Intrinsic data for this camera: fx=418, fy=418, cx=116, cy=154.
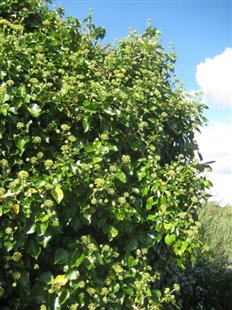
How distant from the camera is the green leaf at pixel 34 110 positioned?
288 cm

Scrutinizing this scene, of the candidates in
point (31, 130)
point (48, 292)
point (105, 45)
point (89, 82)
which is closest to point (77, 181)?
point (31, 130)

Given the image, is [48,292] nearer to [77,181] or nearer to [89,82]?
[77,181]

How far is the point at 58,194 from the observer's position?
2.64 meters

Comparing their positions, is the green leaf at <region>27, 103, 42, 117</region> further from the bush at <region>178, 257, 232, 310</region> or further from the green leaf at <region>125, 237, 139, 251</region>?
the bush at <region>178, 257, 232, 310</region>

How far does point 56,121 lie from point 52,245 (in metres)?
0.91

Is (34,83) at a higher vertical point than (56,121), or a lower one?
higher

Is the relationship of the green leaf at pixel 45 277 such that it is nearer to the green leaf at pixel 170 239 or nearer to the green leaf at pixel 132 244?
the green leaf at pixel 132 244

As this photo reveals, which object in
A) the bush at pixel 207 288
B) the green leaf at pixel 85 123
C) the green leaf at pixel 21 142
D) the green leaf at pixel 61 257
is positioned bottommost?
the bush at pixel 207 288

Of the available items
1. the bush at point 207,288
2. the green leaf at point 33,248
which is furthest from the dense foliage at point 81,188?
the bush at point 207,288

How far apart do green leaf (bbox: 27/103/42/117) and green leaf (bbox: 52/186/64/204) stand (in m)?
0.56

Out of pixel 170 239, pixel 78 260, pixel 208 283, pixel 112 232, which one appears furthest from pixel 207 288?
pixel 78 260

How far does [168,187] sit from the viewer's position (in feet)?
10.8

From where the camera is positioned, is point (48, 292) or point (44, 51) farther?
point (44, 51)

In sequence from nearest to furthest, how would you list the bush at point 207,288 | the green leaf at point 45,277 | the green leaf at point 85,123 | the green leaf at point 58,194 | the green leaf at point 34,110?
the green leaf at point 58,194
the green leaf at point 45,277
the green leaf at point 34,110
the green leaf at point 85,123
the bush at point 207,288
